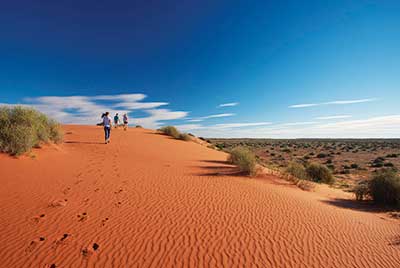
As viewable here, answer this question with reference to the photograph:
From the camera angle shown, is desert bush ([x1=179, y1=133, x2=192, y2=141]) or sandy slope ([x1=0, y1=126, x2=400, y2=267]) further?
desert bush ([x1=179, y1=133, x2=192, y2=141])

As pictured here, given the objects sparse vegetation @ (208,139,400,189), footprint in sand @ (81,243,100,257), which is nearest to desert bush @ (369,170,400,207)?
sparse vegetation @ (208,139,400,189)

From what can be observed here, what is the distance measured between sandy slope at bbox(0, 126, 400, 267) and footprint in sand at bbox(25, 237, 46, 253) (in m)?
0.02

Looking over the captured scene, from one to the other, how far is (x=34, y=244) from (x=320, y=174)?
15952mm

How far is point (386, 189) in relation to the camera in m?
9.01

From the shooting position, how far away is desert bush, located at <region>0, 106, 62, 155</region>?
337 inches

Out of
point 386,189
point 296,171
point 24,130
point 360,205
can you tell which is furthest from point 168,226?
point 296,171

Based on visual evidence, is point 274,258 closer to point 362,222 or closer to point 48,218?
point 362,222

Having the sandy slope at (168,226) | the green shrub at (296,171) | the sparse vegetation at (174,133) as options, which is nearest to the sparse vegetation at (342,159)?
the green shrub at (296,171)

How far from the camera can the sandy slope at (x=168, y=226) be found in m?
3.92

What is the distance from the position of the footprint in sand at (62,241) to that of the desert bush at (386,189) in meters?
11.2

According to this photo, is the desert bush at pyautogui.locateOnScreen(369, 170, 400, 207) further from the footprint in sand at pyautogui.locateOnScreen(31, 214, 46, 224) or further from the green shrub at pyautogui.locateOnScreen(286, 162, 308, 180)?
the footprint in sand at pyautogui.locateOnScreen(31, 214, 46, 224)

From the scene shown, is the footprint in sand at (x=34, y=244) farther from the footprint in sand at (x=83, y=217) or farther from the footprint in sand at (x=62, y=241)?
the footprint in sand at (x=83, y=217)

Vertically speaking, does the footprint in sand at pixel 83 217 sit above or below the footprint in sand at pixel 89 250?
above

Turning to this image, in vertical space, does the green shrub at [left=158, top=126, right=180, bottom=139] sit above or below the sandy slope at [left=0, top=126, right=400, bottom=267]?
above
